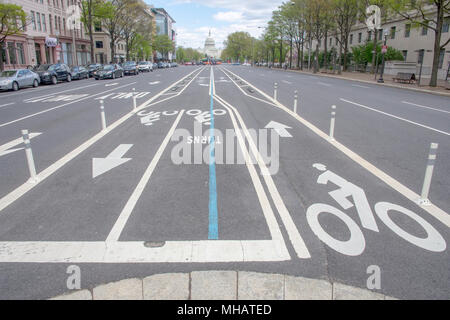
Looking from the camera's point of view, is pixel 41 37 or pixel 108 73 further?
pixel 41 37

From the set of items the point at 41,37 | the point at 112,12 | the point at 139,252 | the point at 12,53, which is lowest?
the point at 139,252

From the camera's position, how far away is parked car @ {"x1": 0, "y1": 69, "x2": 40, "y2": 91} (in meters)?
25.9

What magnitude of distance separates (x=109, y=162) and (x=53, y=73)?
95.8ft

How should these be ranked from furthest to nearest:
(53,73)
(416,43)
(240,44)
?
(240,44), (416,43), (53,73)

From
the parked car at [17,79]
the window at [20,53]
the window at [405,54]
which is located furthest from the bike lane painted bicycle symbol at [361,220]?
the window at [405,54]

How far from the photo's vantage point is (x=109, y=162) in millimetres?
8062

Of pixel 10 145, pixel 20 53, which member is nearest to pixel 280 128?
pixel 10 145

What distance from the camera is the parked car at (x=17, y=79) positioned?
25922 mm

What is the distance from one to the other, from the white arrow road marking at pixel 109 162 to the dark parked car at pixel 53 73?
89.7 feet

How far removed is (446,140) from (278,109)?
7.22m

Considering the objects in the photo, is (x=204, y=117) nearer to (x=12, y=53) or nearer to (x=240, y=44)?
(x=12, y=53)
